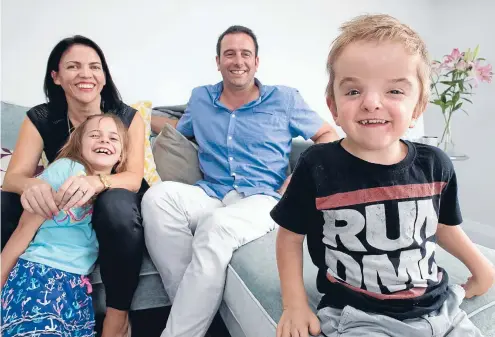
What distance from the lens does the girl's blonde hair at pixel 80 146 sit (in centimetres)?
142

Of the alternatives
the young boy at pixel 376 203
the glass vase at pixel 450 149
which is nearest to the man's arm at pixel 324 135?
the glass vase at pixel 450 149

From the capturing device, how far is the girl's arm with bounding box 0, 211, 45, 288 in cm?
122

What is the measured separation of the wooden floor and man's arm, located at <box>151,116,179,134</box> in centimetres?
82

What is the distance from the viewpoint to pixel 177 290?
126 centimetres

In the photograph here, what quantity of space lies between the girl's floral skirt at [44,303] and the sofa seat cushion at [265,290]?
426mm

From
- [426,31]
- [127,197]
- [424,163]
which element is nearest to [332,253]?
[424,163]

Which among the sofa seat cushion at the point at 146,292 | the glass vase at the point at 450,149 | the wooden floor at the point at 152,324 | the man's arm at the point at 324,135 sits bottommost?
the wooden floor at the point at 152,324

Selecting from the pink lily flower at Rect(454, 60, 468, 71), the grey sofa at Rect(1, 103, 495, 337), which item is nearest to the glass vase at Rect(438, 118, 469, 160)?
the pink lily flower at Rect(454, 60, 468, 71)

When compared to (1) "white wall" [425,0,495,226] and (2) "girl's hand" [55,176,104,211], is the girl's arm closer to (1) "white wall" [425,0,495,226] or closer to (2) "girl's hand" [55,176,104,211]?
(2) "girl's hand" [55,176,104,211]

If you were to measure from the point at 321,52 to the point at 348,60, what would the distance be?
6.71 ft

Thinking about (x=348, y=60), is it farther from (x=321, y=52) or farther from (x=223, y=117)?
(x=321, y=52)

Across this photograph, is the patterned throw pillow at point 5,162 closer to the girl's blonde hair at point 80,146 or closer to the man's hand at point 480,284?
the girl's blonde hair at point 80,146

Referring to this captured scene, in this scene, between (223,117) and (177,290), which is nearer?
(177,290)

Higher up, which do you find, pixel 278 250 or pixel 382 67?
pixel 382 67
